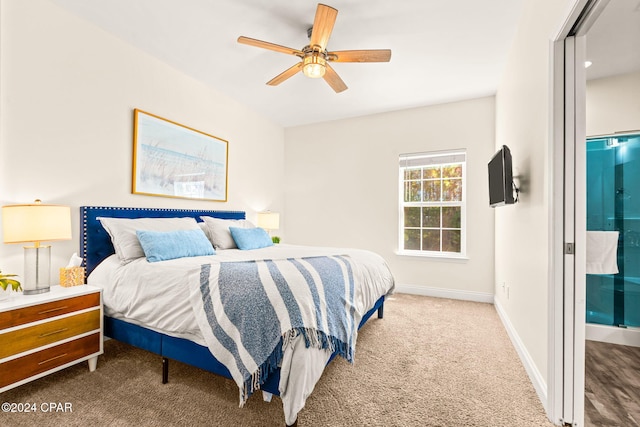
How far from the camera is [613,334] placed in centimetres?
244

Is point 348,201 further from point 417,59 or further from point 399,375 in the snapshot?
point 399,375

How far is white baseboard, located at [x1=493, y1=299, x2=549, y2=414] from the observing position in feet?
5.59

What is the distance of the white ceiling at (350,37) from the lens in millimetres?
2250

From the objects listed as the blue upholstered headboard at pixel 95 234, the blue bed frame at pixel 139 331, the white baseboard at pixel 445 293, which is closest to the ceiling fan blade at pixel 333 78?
the blue bed frame at pixel 139 331

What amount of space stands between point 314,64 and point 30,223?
Result: 7.47 ft

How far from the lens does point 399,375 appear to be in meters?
2.01

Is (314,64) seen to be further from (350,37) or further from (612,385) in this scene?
(612,385)

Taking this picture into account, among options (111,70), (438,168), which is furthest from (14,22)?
(438,168)

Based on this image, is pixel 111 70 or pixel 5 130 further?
pixel 111 70

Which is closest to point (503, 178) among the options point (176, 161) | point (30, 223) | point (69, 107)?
point (176, 161)

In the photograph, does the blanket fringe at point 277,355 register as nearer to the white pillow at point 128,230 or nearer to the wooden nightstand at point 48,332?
the wooden nightstand at point 48,332

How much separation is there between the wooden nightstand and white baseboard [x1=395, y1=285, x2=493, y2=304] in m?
3.57

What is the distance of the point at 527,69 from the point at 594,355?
2.27 m

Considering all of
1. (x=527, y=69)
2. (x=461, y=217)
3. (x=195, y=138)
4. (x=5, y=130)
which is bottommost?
(x=461, y=217)
